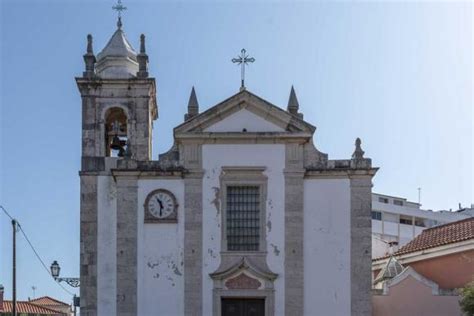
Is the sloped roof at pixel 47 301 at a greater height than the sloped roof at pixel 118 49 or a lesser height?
lesser

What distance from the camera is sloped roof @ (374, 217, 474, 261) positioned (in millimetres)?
26119

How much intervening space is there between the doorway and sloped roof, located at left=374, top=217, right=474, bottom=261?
674 cm

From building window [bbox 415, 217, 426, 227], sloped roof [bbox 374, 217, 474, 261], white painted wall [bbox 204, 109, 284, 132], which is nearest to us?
white painted wall [bbox 204, 109, 284, 132]

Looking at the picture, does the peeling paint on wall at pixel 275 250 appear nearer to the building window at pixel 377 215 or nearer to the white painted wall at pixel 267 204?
the white painted wall at pixel 267 204

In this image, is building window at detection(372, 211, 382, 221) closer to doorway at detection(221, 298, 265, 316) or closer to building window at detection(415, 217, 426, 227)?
building window at detection(415, 217, 426, 227)

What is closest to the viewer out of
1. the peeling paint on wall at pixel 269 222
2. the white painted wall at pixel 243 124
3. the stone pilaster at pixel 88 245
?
the stone pilaster at pixel 88 245

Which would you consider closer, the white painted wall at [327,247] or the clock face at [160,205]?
Result: the white painted wall at [327,247]


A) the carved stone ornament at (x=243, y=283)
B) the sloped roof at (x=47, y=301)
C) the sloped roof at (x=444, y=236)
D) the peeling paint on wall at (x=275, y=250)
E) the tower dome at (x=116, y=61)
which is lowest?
the sloped roof at (x=47, y=301)

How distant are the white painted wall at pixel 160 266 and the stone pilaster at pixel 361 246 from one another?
5192mm

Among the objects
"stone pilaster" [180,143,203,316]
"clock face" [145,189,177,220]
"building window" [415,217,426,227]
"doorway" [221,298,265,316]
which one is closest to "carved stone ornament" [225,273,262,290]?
"doorway" [221,298,265,316]

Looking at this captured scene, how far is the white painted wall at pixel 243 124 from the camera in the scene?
24250mm

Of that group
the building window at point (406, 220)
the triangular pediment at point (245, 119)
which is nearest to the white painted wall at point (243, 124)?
the triangular pediment at point (245, 119)

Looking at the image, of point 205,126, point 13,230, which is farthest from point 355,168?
point 13,230

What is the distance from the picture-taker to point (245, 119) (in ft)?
79.9
